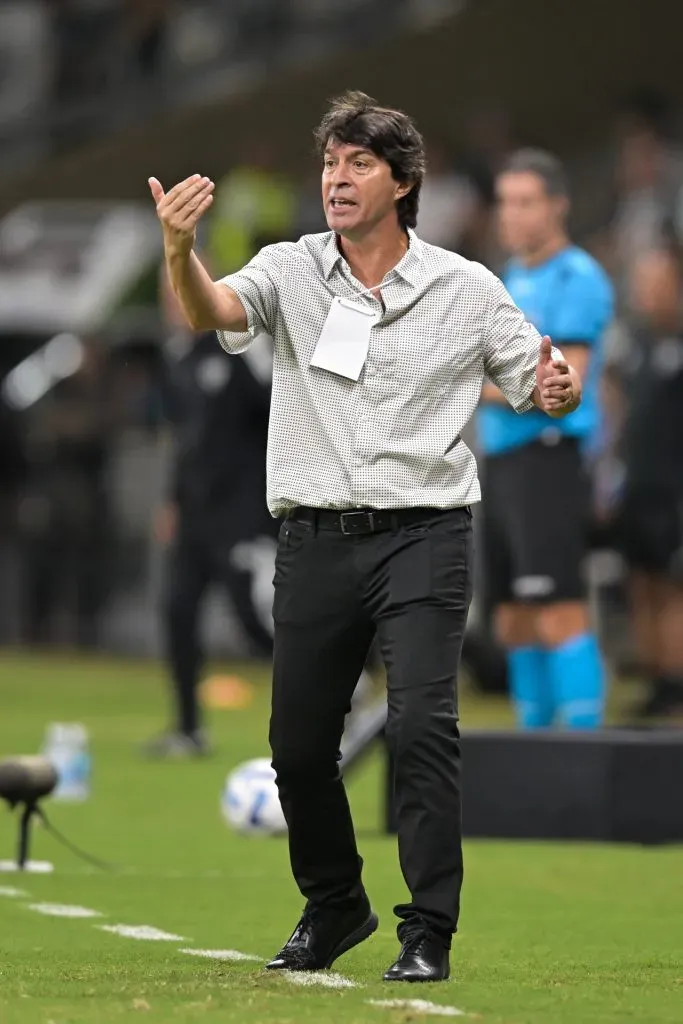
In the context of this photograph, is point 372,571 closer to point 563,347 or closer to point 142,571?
point 563,347

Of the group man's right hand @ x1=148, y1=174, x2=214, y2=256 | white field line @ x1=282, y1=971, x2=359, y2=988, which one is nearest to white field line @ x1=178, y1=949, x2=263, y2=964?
white field line @ x1=282, y1=971, x2=359, y2=988

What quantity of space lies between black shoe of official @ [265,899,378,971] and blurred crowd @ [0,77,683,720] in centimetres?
877

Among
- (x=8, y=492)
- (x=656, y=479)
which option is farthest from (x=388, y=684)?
(x=8, y=492)

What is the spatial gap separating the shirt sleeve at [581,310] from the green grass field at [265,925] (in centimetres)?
187

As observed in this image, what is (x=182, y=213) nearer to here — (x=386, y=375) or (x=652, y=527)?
(x=386, y=375)

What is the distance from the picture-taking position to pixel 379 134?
5.68m

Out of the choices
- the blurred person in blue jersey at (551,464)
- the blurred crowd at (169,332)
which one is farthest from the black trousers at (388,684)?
the blurred crowd at (169,332)

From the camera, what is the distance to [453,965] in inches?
234

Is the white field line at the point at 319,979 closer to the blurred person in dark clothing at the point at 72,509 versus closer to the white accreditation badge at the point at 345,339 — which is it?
the white accreditation badge at the point at 345,339

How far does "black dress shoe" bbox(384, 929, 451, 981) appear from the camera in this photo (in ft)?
18.1

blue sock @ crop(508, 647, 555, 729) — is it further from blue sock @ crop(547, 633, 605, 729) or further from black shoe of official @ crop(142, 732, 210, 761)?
black shoe of official @ crop(142, 732, 210, 761)

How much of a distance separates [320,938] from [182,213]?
5.75 ft

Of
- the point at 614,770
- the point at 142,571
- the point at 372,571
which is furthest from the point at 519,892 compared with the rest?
the point at 142,571

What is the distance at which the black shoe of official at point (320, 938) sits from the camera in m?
5.75
